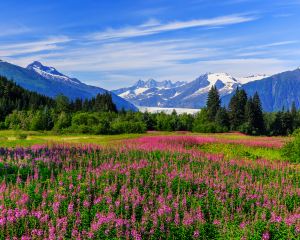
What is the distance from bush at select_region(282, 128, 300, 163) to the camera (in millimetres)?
26020

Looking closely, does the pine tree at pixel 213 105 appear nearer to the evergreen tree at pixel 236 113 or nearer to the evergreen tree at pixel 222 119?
the evergreen tree at pixel 222 119

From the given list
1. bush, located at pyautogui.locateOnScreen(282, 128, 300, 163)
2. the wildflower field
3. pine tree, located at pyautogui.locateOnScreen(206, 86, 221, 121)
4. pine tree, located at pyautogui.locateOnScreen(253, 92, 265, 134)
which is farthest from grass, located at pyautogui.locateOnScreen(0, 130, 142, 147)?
pine tree, located at pyautogui.locateOnScreen(206, 86, 221, 121)

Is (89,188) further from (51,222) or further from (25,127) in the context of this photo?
(25,127)

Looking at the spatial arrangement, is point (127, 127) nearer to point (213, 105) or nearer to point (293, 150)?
point (293, 150)

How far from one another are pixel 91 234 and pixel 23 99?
160m

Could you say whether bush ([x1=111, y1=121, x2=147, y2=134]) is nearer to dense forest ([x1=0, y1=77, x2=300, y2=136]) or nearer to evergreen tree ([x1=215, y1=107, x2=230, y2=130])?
dense forest ([x1=0, y1=77, x2=300, y2=136])

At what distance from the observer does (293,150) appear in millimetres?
26672

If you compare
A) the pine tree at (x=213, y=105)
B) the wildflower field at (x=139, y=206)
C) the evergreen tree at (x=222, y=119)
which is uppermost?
the pine tree at (x=213, y=105)

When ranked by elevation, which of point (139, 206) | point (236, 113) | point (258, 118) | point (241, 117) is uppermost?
point (236, 113)

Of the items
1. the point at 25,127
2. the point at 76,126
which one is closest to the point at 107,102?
the point at 25,127

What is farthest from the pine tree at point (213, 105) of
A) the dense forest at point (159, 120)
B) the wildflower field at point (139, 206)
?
the wildflower field at point (139, 206)

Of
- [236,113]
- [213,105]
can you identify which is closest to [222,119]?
[236,113]

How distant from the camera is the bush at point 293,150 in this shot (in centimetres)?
Result: 2602

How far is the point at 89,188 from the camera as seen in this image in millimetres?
12219
